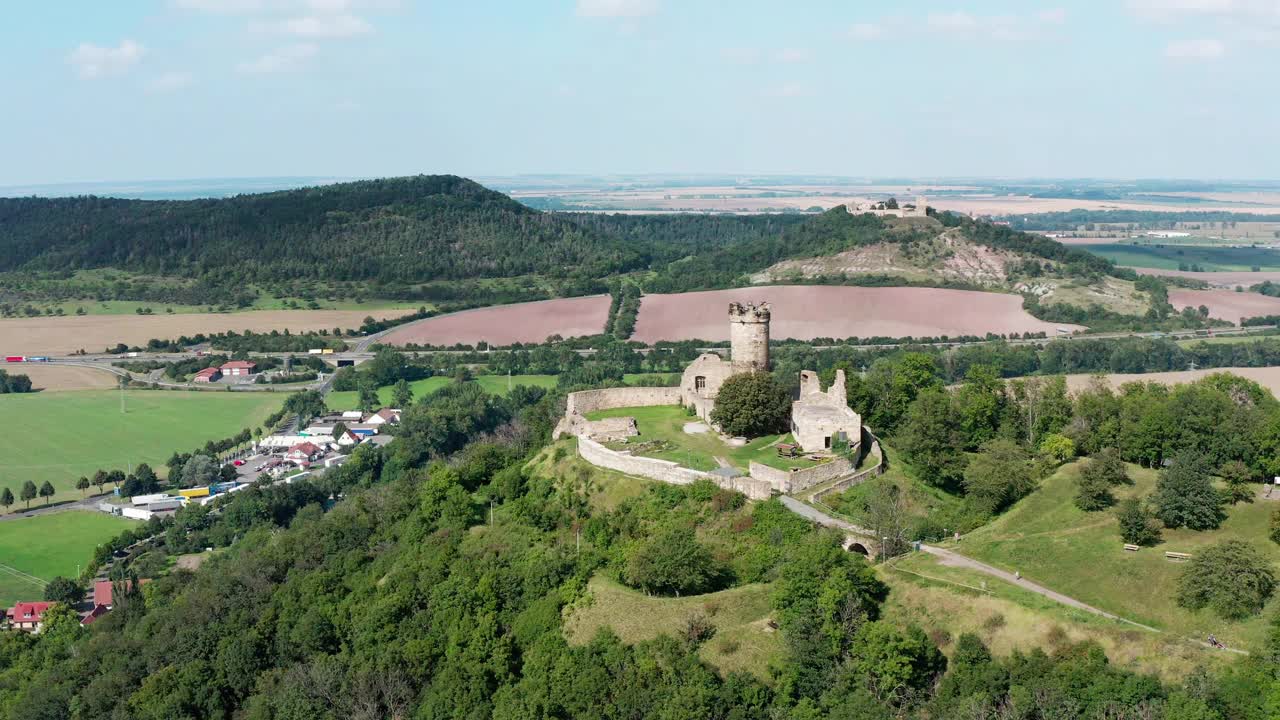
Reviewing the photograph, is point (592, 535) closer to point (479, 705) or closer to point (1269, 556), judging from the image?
point (479, 705)

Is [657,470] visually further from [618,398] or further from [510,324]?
[510,324]

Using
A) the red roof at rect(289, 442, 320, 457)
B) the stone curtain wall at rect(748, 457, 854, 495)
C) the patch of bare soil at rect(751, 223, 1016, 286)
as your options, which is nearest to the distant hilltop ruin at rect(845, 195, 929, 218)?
the patch of bare soil at rect(751, 223, 1016, 286)

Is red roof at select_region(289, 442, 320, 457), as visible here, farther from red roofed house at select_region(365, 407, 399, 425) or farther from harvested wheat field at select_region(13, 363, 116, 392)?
harvested wheat field at select_region(13, 363, 116, 392)

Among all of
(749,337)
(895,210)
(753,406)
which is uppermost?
(895,210)

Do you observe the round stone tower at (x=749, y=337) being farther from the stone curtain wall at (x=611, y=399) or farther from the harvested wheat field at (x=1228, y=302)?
the harvested wheat field at (x=1228, y=302)

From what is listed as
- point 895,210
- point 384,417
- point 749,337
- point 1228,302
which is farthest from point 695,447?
point 895,210

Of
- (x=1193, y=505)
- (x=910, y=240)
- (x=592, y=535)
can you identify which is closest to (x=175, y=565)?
(x=592, y=535)
